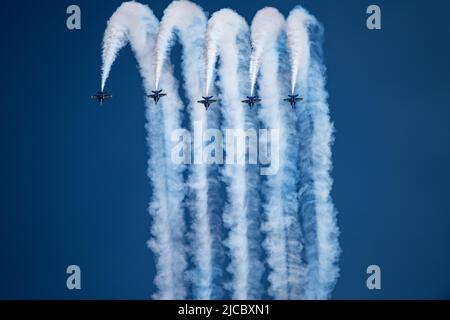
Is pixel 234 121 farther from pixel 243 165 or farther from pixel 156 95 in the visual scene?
pixel 156 95

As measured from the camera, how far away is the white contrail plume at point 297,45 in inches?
575

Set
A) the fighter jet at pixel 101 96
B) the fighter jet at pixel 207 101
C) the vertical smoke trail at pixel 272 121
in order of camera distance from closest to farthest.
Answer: the vertical smoke trail at pixel 272 121, the fighter jet at pixel 207 101, the fighter jet at pixel 101 96

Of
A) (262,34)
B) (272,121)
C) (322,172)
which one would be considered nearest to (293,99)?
(272,121)

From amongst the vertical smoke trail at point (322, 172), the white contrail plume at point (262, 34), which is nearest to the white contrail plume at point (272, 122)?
the white contrail plume at point (262, 34)

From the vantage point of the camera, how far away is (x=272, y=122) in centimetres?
1475

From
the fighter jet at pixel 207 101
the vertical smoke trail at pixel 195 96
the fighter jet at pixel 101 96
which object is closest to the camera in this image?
the vertical smoke trail at pixel 195 96

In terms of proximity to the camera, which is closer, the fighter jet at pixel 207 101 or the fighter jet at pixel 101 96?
the fighter jet at pixel 207 101

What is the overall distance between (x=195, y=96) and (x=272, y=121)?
6.28 ft

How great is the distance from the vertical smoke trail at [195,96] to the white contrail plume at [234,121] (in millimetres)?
335

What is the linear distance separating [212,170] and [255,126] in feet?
4.76

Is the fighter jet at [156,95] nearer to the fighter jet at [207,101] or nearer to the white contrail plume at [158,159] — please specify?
the white contrail plume at [158,159]
